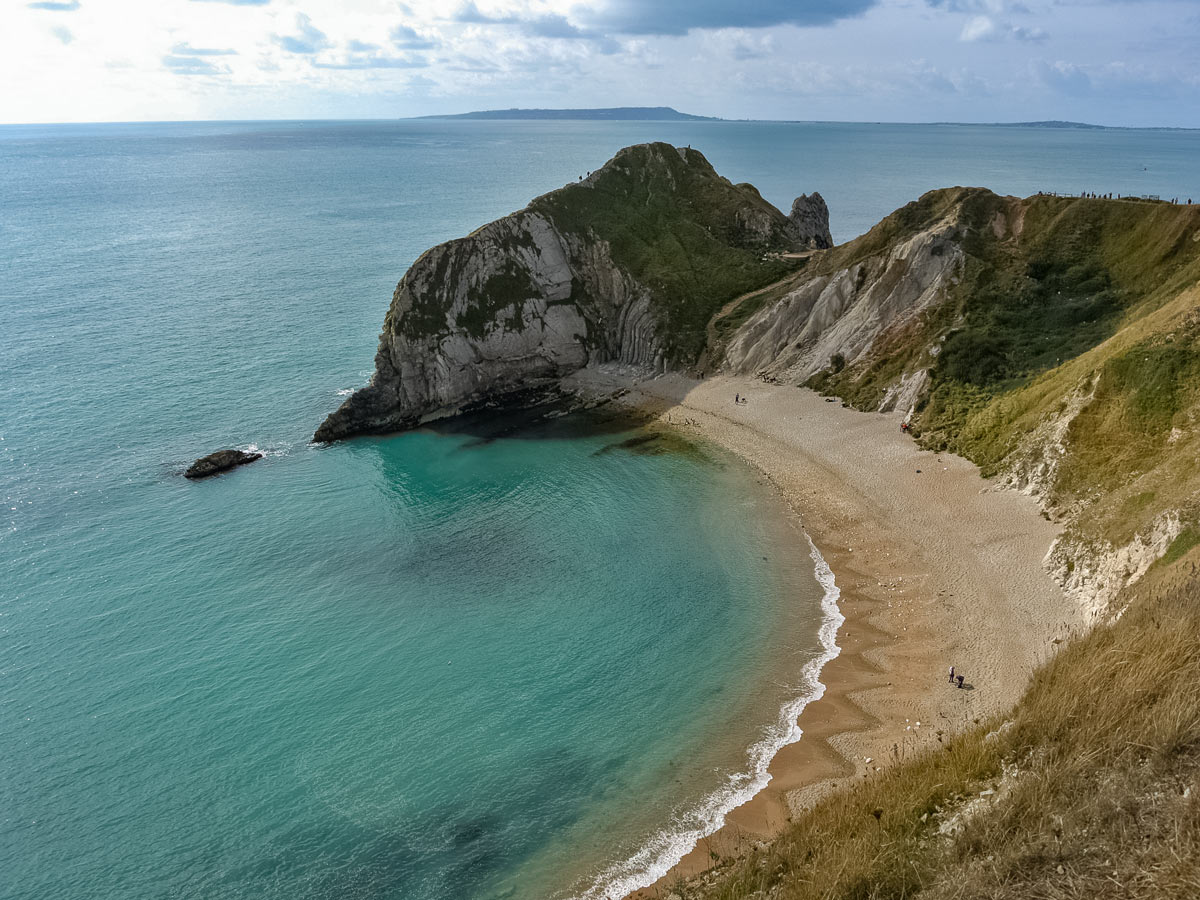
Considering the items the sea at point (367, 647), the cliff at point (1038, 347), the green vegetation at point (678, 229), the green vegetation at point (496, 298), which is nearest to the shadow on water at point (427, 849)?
the sea at point (367, 647)

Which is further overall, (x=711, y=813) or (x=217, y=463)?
(x=217, y=463)

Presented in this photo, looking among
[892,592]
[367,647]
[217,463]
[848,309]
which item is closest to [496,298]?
[217,463]

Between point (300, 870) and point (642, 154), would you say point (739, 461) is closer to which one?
point (300, 870)

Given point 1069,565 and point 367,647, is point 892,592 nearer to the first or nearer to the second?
point 1069,565

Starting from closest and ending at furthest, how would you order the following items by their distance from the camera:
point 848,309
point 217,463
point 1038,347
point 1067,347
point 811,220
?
point 1067,347
point 1038,347
point 217,463
point 848,309
point 811,220

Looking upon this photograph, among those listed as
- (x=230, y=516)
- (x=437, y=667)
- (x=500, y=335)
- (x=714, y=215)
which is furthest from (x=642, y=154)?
(x=437, y=667)

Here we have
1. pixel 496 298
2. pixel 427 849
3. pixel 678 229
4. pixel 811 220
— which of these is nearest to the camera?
pixel 427 849
